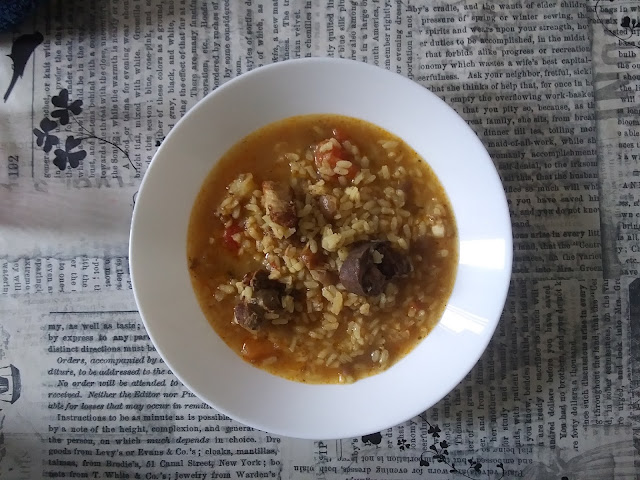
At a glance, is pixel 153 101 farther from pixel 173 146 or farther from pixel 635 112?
pixel 635 112

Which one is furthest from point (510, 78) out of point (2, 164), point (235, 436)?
point (2, 164)

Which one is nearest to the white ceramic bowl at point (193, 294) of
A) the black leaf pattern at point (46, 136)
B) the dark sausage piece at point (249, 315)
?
the dark sausage piece at point (249, 315)

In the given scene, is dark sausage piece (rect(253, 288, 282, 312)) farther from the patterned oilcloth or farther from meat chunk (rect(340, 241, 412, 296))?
the patterned oilcloth

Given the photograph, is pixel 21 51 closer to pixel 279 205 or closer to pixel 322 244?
pixel 279 205

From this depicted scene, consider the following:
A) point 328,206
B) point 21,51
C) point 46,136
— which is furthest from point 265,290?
point 21,51

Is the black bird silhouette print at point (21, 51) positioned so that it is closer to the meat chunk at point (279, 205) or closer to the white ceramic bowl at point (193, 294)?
the white ceramic bowl at point (193, 294)

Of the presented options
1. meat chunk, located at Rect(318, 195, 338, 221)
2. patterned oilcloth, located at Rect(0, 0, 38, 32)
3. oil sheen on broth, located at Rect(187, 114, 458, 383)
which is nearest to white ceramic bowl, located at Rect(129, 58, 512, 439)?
oil sheen on broth, located at Rect(187, 114, 458, 383)
